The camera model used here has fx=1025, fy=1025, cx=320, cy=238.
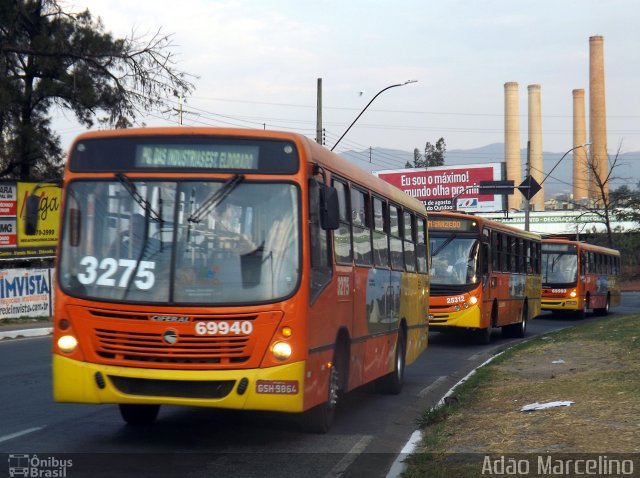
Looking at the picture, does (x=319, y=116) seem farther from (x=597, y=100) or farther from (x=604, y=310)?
(x=597, y=100)

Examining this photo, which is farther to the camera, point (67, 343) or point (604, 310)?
point (604, 310)

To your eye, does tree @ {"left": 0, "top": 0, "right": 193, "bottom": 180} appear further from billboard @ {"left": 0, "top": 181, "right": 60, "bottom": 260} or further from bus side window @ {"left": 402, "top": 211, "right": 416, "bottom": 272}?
bus side window @ {"left": 402, "top": 211, "right": 416, "bottom": 272}

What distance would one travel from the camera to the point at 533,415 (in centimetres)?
1002

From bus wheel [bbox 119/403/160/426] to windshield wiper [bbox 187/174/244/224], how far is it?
240 centimetres

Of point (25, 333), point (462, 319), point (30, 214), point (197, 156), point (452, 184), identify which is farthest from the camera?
point (452, 184)

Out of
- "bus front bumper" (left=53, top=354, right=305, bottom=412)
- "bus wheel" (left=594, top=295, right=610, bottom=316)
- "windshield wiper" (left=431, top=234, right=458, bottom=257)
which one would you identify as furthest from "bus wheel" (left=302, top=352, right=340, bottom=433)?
"bus wheel" (left=594, top=295, right=610, bottom=316)

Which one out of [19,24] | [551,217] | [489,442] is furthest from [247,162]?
[551,217]

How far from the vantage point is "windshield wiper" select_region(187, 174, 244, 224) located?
8.91m

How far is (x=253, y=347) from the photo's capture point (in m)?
8.62

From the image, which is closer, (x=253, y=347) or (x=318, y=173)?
(x=253, y=347)

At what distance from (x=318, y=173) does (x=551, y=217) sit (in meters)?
87.0

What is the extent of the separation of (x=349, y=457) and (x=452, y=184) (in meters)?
81.0

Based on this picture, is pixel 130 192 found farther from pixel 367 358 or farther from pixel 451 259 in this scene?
pixel 451 259

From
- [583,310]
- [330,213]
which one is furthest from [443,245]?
[583,310]
